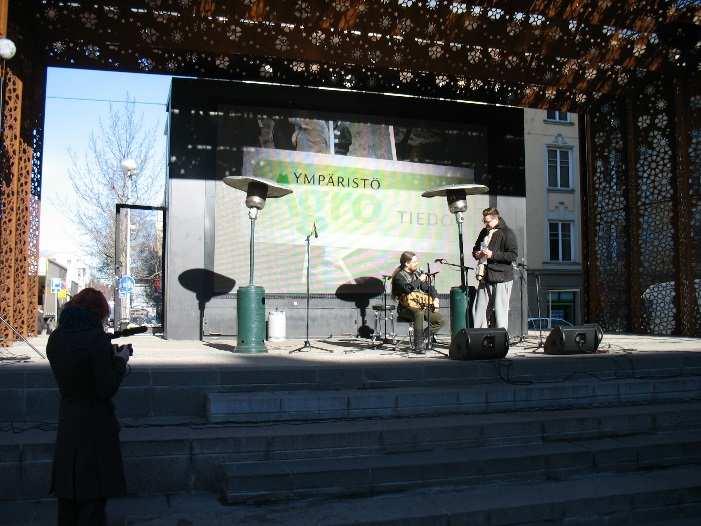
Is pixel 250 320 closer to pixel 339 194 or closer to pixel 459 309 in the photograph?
pixel 459 309

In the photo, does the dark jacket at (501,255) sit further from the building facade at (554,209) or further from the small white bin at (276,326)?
the building facade at (554,209)

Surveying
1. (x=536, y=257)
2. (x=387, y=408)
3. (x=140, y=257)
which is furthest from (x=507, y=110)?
(x=536, y=257)

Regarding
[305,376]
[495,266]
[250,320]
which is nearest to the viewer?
[305,376]

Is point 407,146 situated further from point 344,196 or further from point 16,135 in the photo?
point 16,135

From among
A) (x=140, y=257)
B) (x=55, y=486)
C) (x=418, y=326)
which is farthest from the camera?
(x=140, y=257)

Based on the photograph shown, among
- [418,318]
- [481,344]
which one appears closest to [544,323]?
[418,318]

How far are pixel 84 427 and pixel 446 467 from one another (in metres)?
2.87

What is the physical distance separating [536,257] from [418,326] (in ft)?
66.5

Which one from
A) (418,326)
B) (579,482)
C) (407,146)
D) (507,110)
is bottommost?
(579,482)

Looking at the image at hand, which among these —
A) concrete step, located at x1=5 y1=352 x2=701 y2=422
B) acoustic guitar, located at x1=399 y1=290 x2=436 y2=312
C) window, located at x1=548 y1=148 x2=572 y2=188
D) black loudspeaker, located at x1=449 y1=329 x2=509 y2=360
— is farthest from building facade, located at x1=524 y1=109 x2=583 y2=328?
black loudspeaker, located at x1=449 y1=329 x2=509 y2=360

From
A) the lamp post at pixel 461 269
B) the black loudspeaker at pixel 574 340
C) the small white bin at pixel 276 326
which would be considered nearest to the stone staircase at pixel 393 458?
the black loudspeaker at pixel 574 340

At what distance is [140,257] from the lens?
65.4 feet

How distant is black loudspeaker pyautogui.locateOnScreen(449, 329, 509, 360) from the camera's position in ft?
24.3

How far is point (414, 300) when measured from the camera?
8.80 m
